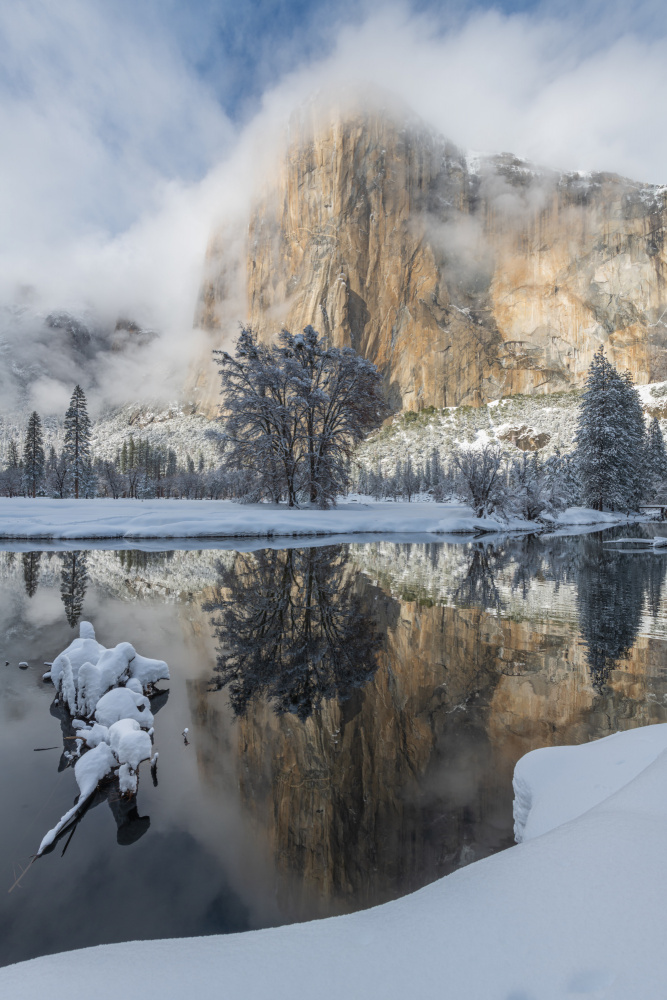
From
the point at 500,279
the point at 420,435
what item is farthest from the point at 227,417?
the point at 500,279

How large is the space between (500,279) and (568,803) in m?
169

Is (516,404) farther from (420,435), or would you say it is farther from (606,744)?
(606,744)

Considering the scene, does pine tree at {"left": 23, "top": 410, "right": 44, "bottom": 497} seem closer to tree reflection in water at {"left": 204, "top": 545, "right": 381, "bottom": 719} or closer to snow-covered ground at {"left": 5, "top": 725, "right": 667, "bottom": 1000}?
tree reflection in water at {"left": 204, "top": 545, "right": 381, "bottom": 719}

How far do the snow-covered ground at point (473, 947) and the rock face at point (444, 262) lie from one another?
138721mm

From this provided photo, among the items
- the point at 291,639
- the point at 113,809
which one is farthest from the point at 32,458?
the point at 113,809

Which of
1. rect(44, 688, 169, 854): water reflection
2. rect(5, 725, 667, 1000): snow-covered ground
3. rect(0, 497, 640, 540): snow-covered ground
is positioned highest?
rect(0, 497, 640, 540): snow-covered ground

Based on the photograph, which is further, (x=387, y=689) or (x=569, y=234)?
(x=569, y=234)

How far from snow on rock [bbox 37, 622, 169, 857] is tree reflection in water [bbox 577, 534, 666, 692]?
4.49 meters

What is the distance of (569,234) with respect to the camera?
143 meters

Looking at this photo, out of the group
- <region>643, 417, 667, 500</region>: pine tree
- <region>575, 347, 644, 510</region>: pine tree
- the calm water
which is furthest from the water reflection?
<region>643, 417, 667, 500</region>: pine tree

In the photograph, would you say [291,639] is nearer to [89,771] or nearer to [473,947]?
[89,771]

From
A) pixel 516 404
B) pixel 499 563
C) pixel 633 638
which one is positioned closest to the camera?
pixel 633 638

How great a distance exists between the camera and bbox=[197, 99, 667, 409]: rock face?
444ft

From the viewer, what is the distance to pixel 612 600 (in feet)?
29.8
